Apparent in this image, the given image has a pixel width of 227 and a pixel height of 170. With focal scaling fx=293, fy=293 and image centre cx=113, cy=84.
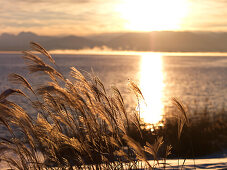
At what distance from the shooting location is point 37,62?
132 inches

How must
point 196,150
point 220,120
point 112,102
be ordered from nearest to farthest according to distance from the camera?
1. point 112,102
2. point 196,150
3. point 220,120

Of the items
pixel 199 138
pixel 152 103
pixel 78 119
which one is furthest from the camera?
pixel 152 103

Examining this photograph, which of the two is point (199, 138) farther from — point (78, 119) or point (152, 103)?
point (152, 103)

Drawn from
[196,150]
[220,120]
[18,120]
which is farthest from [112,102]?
[220,120]

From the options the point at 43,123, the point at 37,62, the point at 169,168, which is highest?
the point at 37,62

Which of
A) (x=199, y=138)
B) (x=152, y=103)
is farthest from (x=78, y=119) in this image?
(x=152, y=103)

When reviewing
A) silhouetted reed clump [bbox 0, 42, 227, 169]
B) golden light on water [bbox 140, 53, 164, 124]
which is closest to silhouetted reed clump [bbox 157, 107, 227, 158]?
golden light on water [bbox 140, 53, 164, 124]

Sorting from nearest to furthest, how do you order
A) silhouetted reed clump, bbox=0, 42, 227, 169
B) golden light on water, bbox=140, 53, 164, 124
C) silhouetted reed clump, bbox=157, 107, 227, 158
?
silhouetted reed clump, bbox=0, 42, 227, 169, silhouetted reed clump, bbox=157, 107, 227, 158, golden light on water, bbox=140, 53, 164, 124

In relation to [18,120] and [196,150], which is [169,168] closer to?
[18,120]

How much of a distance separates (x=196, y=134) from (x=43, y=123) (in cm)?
712

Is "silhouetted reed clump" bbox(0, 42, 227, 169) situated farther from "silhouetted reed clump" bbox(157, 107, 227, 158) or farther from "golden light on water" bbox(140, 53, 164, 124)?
"silhouetted reed clump" bbox(157, 107, 227, 158)

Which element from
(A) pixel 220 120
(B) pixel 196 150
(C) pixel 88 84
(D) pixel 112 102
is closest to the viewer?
(C) pixel 88 84

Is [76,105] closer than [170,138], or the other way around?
[76,105]

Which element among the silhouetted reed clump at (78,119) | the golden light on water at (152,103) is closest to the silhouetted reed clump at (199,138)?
the golden light on water at (152,103)
